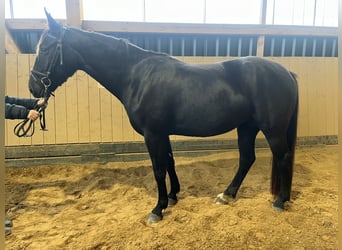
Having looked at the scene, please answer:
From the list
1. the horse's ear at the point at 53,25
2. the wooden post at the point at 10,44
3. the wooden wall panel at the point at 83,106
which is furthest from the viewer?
the wooden wall panel at the point at 83,106

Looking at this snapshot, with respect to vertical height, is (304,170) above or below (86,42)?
below

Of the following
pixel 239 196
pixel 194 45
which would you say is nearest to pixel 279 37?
pixel 194 45

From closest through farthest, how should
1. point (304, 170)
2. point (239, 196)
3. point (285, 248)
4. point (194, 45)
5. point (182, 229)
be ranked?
point (285, 248) < point (182, 229) < point (239, 196) < point (304, 170) < point (194, 45)

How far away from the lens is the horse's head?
188 cm

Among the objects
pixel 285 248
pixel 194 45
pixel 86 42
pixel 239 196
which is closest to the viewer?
pixel 285 248

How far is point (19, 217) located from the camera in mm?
2020

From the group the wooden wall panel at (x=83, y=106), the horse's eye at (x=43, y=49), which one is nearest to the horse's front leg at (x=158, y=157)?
the horse's eye at (x=43, y=49)

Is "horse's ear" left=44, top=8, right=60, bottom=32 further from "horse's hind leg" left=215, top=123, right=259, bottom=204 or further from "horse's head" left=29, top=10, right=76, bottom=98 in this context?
"horse's hind leg" left=215, top=123, right=259, bottom=204

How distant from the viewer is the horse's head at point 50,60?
1879mm

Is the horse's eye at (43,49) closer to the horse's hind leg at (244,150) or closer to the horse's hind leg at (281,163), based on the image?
the horse's hind leg at (244,150)

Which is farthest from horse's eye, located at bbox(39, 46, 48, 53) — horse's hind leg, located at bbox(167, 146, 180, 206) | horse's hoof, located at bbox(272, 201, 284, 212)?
horse's hoof, located at bbox(272, 201, 284, 212)

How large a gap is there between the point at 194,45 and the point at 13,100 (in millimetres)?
2445

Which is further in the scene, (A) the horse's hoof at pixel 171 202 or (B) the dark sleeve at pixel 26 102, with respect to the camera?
(A) the horse's hoof at pixel 171 202

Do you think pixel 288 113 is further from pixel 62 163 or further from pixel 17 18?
pixel 17 18
